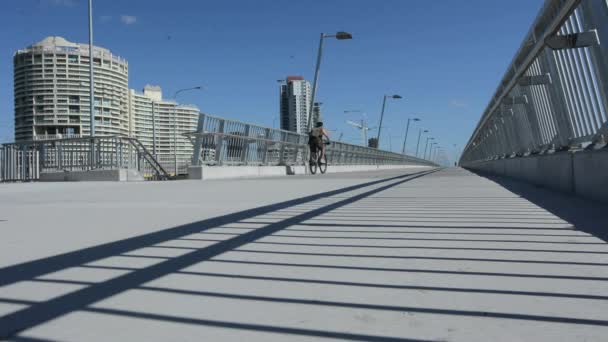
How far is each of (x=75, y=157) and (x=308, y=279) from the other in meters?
18.3

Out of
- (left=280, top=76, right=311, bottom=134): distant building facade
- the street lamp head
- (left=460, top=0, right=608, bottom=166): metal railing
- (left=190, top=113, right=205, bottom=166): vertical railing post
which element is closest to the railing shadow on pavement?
(left=460, top=0, right=608, bottom=166): metal railing

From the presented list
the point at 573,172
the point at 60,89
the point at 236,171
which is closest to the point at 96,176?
the point at 236,171

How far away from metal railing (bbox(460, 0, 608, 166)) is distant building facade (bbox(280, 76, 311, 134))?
89532 millimetres

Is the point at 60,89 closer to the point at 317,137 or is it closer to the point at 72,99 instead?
the point at 72,99

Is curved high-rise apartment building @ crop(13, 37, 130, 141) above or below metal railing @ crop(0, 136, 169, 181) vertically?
above

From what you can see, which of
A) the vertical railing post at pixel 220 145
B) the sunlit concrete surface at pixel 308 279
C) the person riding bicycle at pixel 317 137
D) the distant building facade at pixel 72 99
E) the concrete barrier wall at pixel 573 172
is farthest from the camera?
the distant building facade at pixel 72 99

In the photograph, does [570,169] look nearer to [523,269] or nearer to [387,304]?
[523,269]

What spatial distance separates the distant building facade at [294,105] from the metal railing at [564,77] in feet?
294

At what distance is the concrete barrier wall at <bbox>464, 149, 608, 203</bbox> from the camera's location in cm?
601

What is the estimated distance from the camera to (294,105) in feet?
343

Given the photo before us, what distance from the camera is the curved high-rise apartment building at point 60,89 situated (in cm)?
10088

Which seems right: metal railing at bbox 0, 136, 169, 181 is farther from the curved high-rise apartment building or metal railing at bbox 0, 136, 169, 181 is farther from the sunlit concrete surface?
the curved high-rise apartment building

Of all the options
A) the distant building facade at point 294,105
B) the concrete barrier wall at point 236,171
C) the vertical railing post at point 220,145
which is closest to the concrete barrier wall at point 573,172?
the concrete barrier wall at point 236,171

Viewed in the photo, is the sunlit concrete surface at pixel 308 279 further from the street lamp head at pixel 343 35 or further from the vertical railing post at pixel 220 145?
the street lamp head at pixel 343 35
